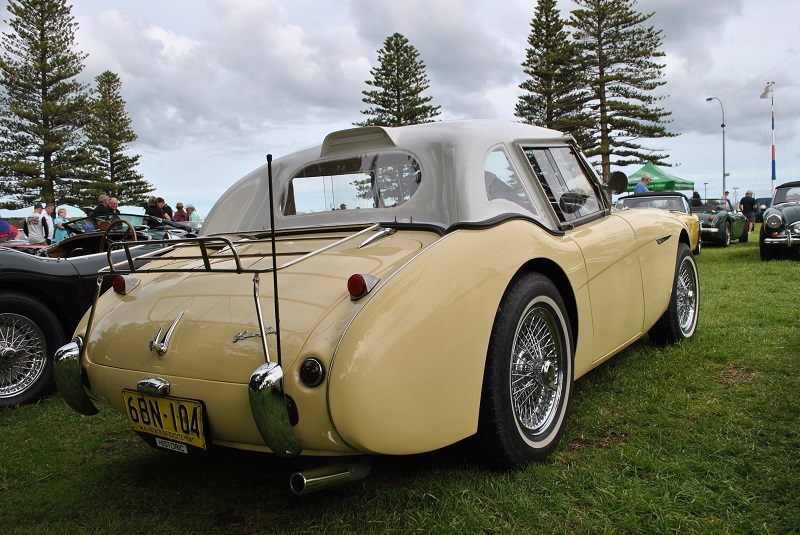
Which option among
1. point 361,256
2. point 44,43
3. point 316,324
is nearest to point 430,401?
point 316,324

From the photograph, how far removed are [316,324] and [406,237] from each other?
2.20ft

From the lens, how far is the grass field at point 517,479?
219 cm

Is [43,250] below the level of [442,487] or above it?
above

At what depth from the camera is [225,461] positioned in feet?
9.64

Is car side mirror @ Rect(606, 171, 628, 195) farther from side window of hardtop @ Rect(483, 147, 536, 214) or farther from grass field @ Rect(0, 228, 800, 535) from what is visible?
side window of hardtop @ Rect(483, 147, 536, 214)

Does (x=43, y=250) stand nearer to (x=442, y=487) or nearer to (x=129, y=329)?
(x=129, y=329)

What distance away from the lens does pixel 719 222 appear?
13.8m

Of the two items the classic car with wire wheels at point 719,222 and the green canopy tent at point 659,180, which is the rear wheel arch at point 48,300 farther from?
the green canopy tent at point 659,180

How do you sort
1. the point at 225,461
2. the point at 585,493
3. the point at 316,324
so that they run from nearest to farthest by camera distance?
the point at 316,324
the point at 585,493
the point at 225,461

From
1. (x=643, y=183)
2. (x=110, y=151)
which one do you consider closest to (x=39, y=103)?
(x=110, y=151)

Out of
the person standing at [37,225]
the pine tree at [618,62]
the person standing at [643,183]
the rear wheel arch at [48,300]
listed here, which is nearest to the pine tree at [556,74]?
the pine tree at [618,62]

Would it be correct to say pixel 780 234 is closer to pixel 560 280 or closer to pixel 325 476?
pixel 560 280

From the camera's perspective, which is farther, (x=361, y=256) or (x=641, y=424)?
(x=641, y=424)

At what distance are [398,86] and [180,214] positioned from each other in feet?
59.7
